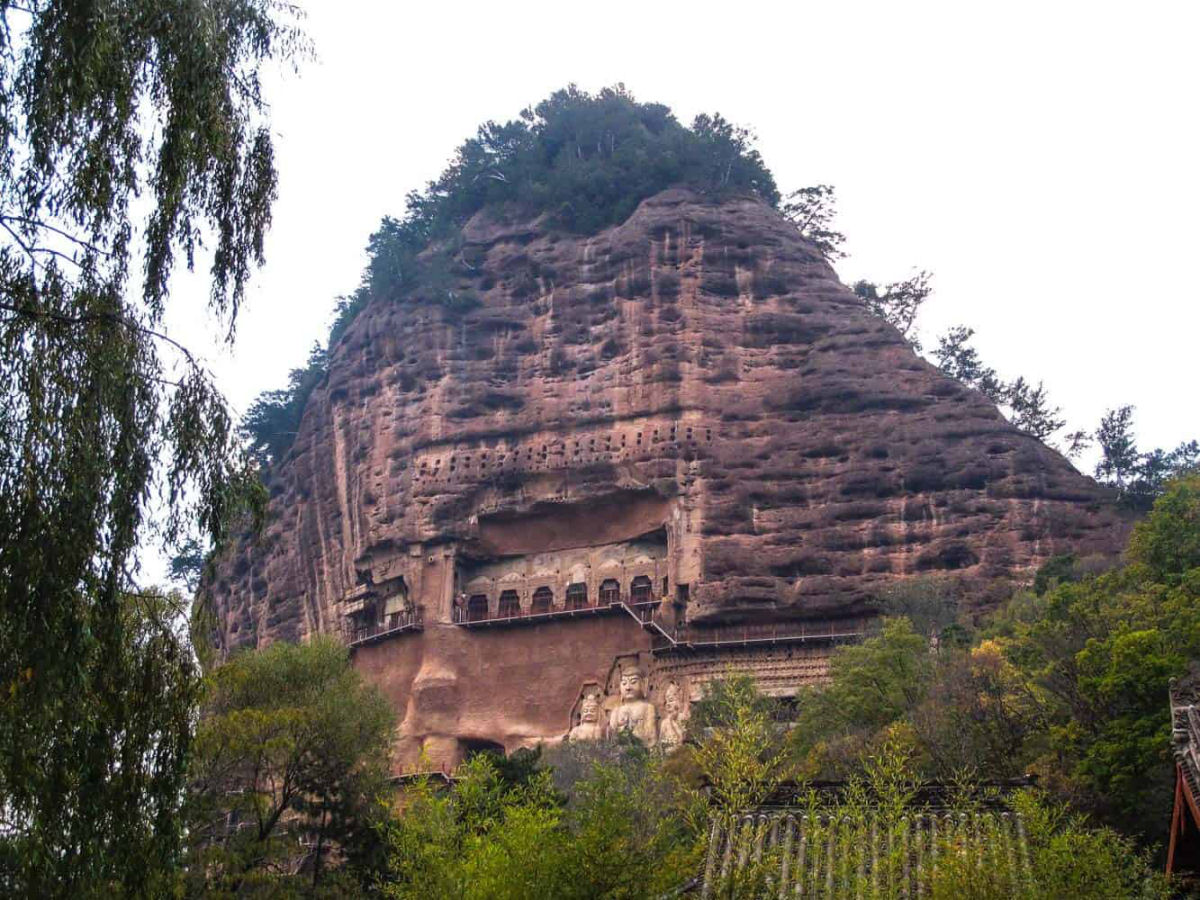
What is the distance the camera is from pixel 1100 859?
43.4 ft

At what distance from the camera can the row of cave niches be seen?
49.1 m

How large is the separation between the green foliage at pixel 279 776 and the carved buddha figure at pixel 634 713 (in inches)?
606

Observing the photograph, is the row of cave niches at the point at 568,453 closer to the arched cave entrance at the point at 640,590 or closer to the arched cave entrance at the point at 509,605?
the arched cave entrance at the point at 640,590

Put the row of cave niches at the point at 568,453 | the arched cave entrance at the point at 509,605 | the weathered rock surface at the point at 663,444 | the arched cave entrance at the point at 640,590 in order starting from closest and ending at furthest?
1. the weathered rock surface at the point at 663,444
2. the arched cave entrance at the point at 640,590
3. the row of cave niches at the point at 568,453
4. the arched cave entrance at the point at 509,605

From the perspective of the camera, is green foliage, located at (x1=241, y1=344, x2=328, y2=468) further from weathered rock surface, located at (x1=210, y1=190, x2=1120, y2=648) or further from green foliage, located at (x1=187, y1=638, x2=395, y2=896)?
green foliage, located at (x1=187, y1=638, x2=395, y2=896)

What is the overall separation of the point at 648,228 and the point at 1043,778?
34.6 metres

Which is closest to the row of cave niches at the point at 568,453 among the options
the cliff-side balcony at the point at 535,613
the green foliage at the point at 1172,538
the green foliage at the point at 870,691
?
the cliff-side balcony at the point at 535,613

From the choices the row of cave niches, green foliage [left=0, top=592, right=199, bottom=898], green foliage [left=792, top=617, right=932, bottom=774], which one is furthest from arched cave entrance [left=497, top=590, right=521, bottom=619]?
green foliage [left=0, top=592, right=199, bottom=898]

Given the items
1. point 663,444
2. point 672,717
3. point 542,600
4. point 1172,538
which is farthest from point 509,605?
point 1172,538

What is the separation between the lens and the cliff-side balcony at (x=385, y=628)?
49.3 metres

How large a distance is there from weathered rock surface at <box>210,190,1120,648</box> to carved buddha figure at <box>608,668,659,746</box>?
10.1 ft

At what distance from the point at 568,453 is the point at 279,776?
2585 cm

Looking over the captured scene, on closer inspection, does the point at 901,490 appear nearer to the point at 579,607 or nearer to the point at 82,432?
the point at 579,607

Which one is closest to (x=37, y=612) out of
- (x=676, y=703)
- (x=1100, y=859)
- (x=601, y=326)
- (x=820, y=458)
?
(x=1100, y=859)
